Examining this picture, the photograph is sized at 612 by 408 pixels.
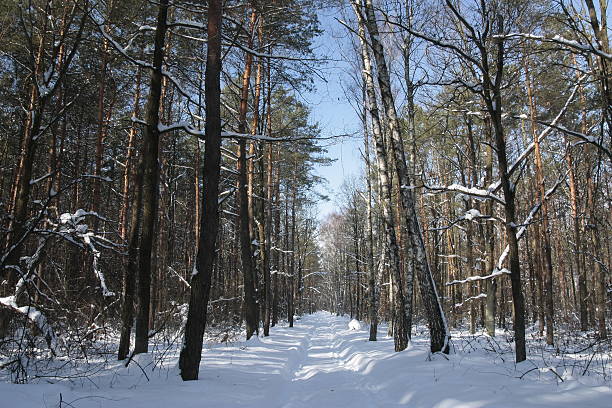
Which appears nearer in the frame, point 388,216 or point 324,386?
point 324,386

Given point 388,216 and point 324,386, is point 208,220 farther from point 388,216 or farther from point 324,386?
point 388,216

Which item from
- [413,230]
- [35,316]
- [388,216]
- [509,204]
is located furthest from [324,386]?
[388,216]

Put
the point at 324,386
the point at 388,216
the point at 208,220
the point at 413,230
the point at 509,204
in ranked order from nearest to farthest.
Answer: the point at 208,220 → the point at 324,386 → the point at 509,204 → the point at 413,230 → the point at 388,216

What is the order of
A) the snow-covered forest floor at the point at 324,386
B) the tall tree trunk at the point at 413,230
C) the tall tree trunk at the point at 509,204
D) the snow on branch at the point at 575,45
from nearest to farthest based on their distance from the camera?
the snow-covered forest floor at the point at 324,386 → the snow on branch at the point at 575,45 → the tall tree trunk at the point at 509,204 → the tall tree trunk at the point at 413,230

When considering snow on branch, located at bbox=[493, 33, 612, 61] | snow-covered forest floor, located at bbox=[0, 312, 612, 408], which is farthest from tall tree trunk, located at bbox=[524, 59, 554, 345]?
snow on branch, located at bbox=[493, 33, 612, 61]

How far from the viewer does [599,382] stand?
518cm

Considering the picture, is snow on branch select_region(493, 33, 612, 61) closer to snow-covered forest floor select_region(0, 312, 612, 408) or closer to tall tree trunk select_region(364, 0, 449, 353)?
tall tree trunk select_region(364, 0, 449, 353)

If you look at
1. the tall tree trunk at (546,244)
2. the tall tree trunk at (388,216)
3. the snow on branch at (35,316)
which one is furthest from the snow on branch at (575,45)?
the snow on branch at (35,316)

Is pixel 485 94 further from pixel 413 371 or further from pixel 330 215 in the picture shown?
pixel 330 215

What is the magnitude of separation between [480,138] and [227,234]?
2159 centimetres

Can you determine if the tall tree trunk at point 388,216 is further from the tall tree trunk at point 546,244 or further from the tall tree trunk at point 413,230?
the tall tree trunk at point 546,244

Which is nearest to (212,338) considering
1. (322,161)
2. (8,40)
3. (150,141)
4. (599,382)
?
(150,141)

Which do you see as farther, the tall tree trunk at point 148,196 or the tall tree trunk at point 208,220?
the tall tree trunk at point 148,196

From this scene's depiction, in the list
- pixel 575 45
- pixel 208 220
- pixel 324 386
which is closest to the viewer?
pixel 575 45
